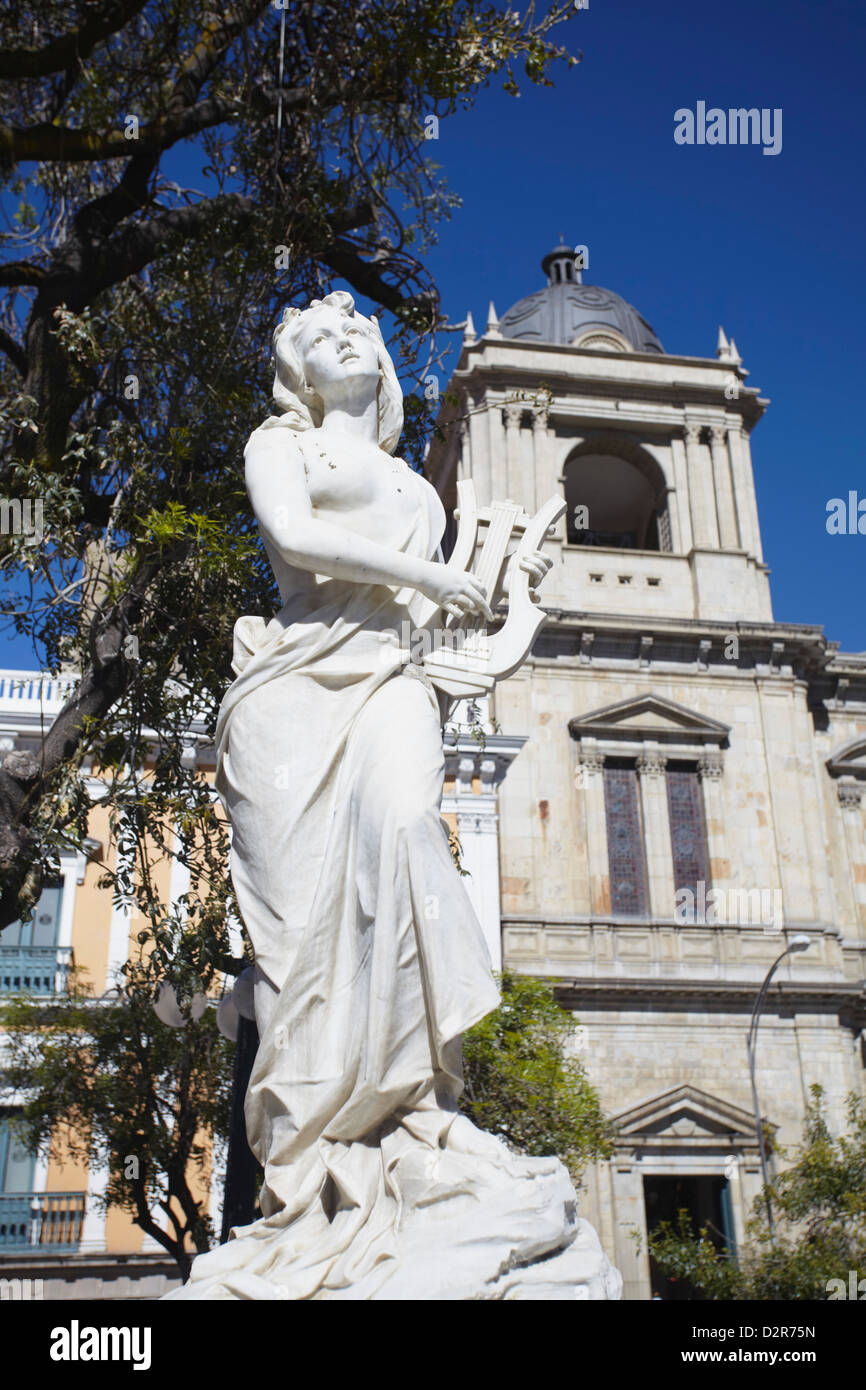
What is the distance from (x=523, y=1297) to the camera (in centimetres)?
245

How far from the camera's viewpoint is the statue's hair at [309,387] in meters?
4.00

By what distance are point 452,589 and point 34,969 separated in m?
16.3

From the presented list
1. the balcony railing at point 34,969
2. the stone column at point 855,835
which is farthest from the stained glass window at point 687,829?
the balcony railing at point 34,969

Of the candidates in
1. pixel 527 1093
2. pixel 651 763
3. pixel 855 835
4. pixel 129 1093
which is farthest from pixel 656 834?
pixel 129 1093

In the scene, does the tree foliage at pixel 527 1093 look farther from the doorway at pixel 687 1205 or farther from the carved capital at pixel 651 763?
the carved capital at pixel 651 763

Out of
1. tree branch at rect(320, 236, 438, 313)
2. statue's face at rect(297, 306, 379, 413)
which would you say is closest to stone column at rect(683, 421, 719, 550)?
tree branch at rect(320, 236, 438, 313)

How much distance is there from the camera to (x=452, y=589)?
3.49 metres

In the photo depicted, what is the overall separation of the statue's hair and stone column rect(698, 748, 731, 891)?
21.5m

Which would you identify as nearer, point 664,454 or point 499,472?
point 499,472

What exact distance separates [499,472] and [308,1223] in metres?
24.6

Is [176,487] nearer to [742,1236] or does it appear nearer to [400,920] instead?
[400,920]

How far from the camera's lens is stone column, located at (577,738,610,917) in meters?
23.7

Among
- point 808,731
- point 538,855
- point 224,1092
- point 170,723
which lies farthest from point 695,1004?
point 170,723

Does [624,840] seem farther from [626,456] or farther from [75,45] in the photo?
[75,45]
